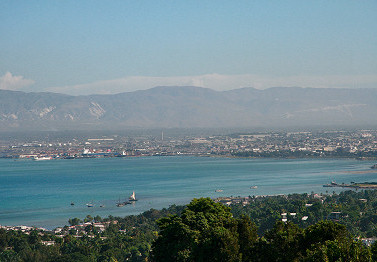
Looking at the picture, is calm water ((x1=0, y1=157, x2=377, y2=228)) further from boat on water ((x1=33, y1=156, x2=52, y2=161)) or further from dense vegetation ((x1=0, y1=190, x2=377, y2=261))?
boat on water ((x1=33, y1=156, x2=52, y2=161))

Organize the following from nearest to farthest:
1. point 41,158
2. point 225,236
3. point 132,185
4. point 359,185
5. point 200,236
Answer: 1. point 225,236
2. point 200,236
3. point 359,185
4. point 132,185
5. point 41,158

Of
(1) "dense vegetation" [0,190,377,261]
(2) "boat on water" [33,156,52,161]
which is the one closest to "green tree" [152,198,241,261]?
(1) "dense vegetation" [0,190,377,261]

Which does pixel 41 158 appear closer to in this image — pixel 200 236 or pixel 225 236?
pixel 200 236

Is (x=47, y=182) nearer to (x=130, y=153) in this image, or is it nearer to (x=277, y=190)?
(x=277, y=190)

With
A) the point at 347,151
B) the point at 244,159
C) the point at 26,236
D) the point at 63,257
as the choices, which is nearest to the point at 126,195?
the point at 26,236

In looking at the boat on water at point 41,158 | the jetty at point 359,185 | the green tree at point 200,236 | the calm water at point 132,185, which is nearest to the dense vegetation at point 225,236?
the green tree at point 200,236

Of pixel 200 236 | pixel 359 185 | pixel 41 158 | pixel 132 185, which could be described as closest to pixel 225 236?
pixel 200 236
